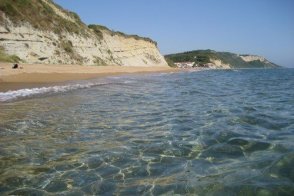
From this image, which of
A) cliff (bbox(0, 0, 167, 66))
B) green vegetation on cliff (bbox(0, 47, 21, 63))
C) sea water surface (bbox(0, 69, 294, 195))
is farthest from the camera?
cliff (bbox(0, 0, 167, 66))

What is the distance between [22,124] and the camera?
8609 millimetres

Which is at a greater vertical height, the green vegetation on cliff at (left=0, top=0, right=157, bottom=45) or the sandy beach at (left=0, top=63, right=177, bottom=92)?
the green vegetation on cliff at (left=0, top=0, right=157, bottom=45)

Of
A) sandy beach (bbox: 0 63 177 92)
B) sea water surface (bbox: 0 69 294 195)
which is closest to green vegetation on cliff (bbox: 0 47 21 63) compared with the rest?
sandy beach (bbox: 0 63 177 92)

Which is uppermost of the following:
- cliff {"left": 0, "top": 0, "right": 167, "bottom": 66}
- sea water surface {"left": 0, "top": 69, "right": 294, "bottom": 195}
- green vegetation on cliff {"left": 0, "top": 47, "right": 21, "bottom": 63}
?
cliff {"left": 0, "top": 0, "right": 167, "bottom": 66}

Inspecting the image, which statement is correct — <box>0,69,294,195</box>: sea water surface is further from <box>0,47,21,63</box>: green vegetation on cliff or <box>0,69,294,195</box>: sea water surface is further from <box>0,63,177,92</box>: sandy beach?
<box>0,47,21,63</box>: green vegetation on cliff

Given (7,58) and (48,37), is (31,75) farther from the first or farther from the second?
(48,37)

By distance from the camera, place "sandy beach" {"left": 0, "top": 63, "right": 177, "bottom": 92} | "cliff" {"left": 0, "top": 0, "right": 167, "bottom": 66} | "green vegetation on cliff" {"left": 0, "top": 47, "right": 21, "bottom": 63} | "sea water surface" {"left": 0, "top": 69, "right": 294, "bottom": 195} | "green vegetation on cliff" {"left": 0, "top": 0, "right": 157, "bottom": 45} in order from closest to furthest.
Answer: "sea water surface" {"left": 0, "top": 69, "right": 294, "bottom": 195}, "sandy beach" {"left": 0, "top": 63, "right": 177, "bottom": 92}, "green vegetation on cliff" {"left": 0, "top": 47, "right": 21, "bottom": 63}, "cliff" {"left": 0, "top": 0, "right": 167, "bottom": 66}, "green vegetation on cliff" {"left": 0, "top": 0, "right": 157, "bottom": 45}

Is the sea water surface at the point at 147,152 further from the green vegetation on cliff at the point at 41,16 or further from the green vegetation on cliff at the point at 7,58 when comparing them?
the green vegetation on cliff at the point at 41,16

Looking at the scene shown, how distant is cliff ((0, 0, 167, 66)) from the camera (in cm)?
3014

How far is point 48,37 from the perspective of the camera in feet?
117

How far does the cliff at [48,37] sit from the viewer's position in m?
30.1

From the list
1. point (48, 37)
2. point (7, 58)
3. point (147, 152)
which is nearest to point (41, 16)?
point (48, 37)

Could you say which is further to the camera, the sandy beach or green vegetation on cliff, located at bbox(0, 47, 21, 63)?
green vegetation on cliff, located at bbox(0, 47, 21, 63)

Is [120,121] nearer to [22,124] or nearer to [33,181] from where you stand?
[22,124]
